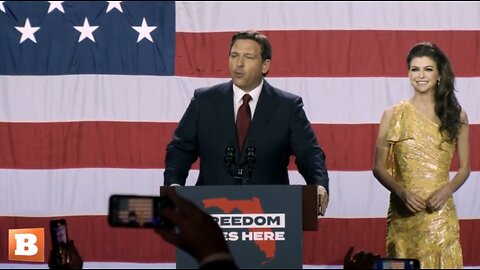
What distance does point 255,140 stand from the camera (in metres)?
2.93

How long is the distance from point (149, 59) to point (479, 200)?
190 cm

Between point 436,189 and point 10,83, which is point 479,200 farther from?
point 10,83

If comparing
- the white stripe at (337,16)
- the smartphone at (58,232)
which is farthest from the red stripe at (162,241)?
the smartphone at (58,232)

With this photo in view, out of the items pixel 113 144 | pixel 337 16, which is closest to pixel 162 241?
pixel 113 144

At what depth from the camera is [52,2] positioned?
4.85 meters

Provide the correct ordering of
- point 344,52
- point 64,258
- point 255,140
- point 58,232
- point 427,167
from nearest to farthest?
1. point 64,258
2. point 58,232
3. point 255,140
4. point 427,167
5. point 344,52

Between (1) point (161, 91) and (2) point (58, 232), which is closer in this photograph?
(2) point (58, 232)

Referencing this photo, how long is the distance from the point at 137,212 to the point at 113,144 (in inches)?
138

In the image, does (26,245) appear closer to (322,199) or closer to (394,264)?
(322,199)

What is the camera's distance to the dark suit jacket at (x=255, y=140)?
9.66 feet

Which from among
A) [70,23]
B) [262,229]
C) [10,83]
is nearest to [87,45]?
[70,23]

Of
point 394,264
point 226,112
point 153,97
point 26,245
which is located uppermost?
point 153,97

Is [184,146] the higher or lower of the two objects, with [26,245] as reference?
higher

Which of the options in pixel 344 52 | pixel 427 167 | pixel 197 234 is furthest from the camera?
pixel 344 52
